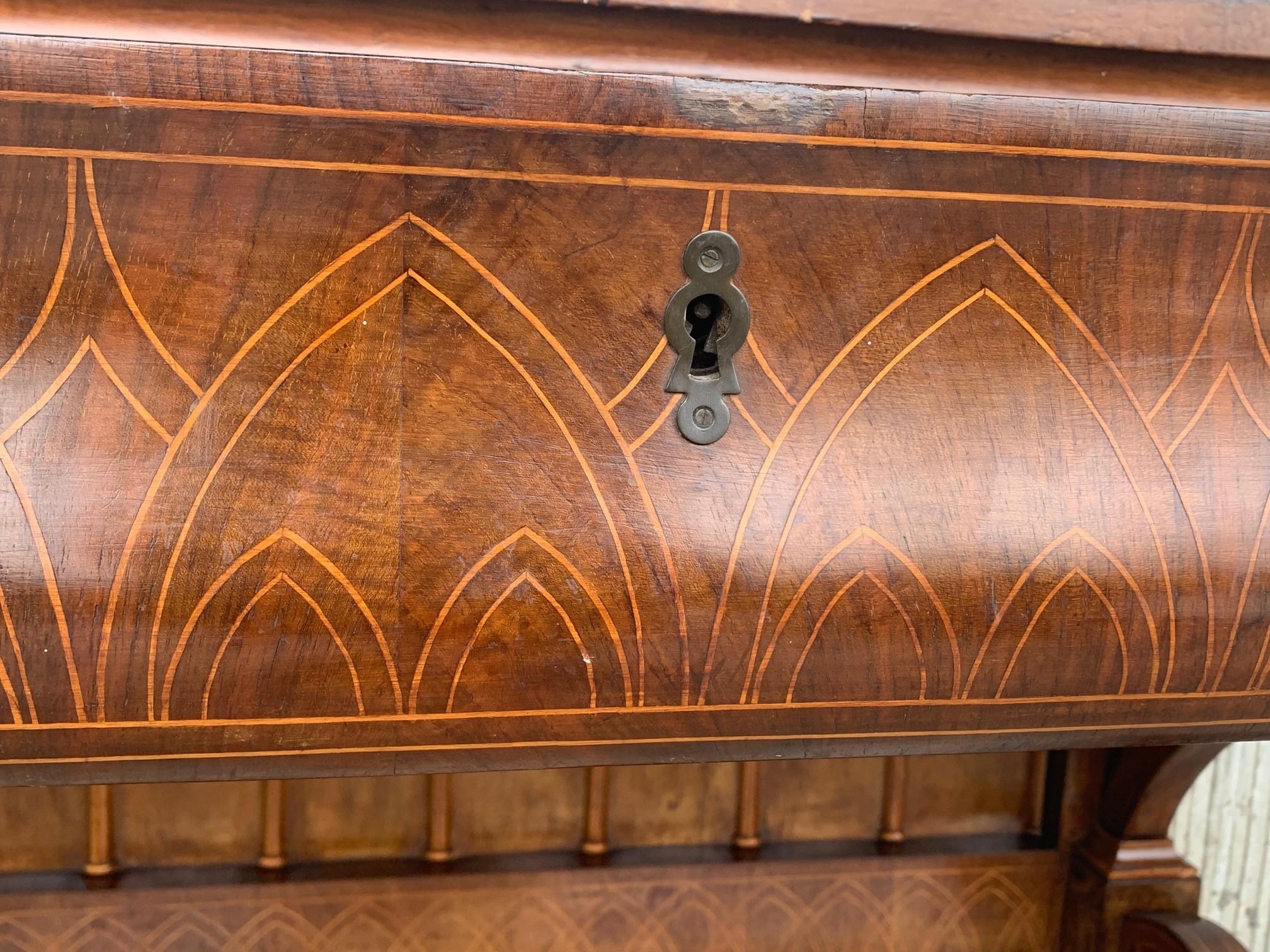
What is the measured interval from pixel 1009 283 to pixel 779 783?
0.56 meters

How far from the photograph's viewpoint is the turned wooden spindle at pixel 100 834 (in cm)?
77

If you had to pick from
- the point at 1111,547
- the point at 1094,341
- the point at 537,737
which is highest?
the point at 1094,341

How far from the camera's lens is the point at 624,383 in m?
0.48

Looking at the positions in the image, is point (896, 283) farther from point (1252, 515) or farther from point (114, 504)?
point (114, 504)

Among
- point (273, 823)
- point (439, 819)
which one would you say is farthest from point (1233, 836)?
point (273, 823)

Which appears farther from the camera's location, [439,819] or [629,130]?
[439,819]

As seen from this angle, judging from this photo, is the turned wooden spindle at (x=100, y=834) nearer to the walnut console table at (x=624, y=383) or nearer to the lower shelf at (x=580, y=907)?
the lower shelf at (x=580, y=907)

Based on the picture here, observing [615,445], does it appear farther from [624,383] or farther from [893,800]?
[893,800]

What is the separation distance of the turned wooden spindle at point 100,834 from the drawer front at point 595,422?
0.37 meters

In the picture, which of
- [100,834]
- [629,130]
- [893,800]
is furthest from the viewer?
[893,800]

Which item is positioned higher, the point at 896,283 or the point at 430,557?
the point at 896,283

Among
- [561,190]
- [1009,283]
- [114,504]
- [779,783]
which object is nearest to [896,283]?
[1009,283]

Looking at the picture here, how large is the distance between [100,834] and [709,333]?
68 centimetres

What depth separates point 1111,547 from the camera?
1.73 feet
